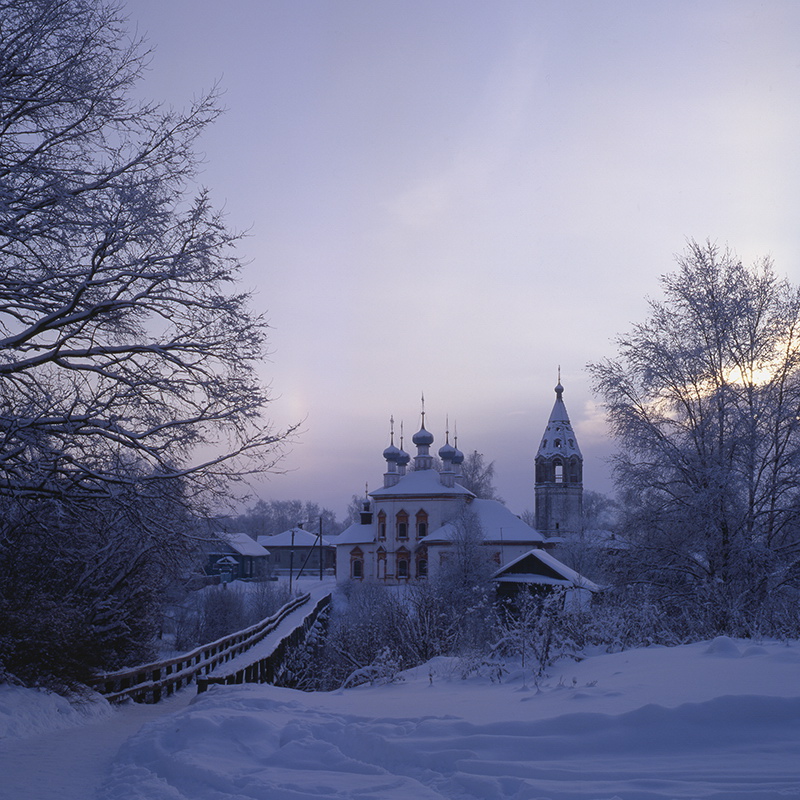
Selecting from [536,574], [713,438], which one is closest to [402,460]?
[536,574]

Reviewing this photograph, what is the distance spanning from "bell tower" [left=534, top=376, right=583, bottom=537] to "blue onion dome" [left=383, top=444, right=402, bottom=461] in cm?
1380

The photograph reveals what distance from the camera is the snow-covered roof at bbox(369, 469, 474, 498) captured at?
6969cm

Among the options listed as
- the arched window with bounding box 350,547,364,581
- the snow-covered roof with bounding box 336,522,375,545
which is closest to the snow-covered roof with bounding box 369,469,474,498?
the snow-covered roof with bounding box 336,522,375,545

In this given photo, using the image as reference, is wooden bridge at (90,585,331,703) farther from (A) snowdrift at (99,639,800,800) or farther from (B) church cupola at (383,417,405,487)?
(B) church cupola at (383,417,405,487)

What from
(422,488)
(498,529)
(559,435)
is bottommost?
(498,529)

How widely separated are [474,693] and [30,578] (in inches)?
330

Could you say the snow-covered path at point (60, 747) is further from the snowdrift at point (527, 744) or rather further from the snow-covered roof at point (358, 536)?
the snow-covered roof at point (358, 536)

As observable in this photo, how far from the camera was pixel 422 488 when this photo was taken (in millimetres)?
71000

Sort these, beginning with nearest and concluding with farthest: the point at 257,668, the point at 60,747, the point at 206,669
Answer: the point at 60,747 → the point at 257,668 → the point at 206,669

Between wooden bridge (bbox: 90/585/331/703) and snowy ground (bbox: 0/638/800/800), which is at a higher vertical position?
snowy ground (bbox: 0/638/800/800)

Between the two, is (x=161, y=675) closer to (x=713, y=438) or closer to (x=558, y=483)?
(x=713, y=438)

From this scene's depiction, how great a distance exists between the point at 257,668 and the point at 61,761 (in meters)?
7.46

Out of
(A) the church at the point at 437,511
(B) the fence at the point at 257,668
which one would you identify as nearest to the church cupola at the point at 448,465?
(A) the church at the point at 437,511

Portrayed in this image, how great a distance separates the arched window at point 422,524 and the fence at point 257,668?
42.1m
